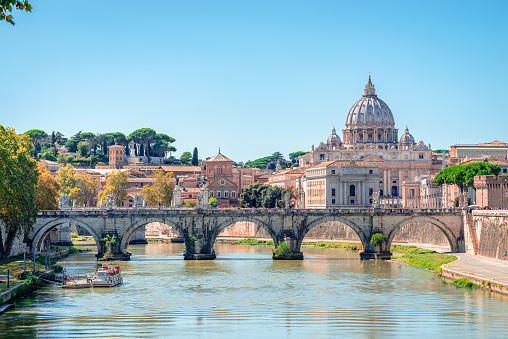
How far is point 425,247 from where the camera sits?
7225 cm

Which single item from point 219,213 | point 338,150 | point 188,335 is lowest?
point 188,335

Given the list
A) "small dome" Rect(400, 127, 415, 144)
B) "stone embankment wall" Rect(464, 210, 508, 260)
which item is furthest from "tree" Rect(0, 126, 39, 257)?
"small dome" Rect(400, 127, 415, 144)

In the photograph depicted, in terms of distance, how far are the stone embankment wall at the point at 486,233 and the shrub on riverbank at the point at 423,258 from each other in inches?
91.8

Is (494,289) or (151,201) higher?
(151,201)

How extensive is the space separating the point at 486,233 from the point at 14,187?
111 ft

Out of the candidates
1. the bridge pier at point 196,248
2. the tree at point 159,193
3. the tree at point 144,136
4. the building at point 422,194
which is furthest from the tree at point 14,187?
the tree at point 144,136

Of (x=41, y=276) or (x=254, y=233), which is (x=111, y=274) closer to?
(x=41, y=276)

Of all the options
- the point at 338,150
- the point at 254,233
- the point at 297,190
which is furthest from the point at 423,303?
the point at 338,150

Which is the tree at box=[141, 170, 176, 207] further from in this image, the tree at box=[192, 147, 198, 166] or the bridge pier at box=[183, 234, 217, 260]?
the tree at box=[192, 147, 198, 166]

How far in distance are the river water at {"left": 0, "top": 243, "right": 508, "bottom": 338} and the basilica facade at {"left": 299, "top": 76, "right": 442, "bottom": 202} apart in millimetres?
80722

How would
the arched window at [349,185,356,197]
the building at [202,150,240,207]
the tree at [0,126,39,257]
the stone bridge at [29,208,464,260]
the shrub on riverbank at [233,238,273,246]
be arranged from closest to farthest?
1. the tree at [0,126,39,257]
2. the stone bridge at [29,208,464,260]
3. the shrub on riverbank at [233,238,273,246]
4. the arched window at [349,185,356,197]
5. the building at [202,150,240,207]

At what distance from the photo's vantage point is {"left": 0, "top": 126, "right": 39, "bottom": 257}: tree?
51500 mm

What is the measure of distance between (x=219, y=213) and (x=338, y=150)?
87.4 metres

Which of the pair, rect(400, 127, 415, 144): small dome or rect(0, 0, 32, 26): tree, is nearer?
rect(0, 0, 32, 26): tree
